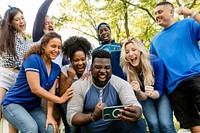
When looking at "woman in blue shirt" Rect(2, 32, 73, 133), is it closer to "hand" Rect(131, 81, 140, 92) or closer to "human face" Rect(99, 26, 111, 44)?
"hand" Rect(131, 81, 140, 92)

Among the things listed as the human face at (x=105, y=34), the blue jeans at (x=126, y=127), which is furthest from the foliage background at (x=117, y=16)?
the blue jeans at (x=126, y=127)

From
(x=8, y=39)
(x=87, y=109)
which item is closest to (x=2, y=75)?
(x=8, y=39)

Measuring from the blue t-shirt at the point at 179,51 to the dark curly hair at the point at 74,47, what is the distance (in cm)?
112

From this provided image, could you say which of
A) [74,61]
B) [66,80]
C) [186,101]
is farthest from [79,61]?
[186,101]

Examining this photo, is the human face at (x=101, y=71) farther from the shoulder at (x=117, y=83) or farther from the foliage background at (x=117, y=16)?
the foliage background at (x=117, y=16)

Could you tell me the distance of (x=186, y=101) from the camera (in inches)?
172

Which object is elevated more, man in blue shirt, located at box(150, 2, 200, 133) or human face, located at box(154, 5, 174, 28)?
human face, located at box(154, 5, 174, 28)

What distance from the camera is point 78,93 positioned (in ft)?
12.5

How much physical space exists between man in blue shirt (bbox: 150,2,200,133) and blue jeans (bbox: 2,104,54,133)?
1907 mm

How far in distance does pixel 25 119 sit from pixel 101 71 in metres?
1.14

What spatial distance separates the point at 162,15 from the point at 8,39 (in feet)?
7.84

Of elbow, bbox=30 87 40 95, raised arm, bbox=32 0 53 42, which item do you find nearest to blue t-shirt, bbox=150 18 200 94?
raised arm, bbox=32 0 53 42

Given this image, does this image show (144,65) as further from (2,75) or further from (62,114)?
(2,75)

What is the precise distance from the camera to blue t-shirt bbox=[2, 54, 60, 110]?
383 centimetres
